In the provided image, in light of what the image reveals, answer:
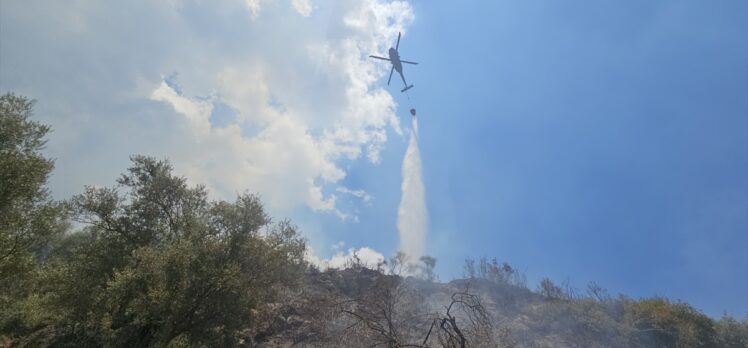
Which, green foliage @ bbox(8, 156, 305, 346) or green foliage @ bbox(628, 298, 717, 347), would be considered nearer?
green foliage @ bbox(8, 156, 305, 346)

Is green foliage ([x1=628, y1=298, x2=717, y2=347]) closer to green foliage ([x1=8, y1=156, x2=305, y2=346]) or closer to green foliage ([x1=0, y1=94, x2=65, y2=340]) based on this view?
green foliage ([x1=8, y1=156, x2=305, y2=346])

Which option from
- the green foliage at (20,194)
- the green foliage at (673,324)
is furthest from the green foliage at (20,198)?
the green foliage at (673,324)

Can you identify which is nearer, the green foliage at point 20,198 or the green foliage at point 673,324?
the green foliage at point 20,198

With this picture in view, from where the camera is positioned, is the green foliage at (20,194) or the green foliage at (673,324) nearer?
the green foliage at (20,194)

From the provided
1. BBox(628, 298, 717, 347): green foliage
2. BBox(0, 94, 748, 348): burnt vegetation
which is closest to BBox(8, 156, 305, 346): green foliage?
BBox(0, 94, 748, 348): burnt vegetation

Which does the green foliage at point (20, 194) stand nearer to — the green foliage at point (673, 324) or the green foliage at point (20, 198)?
the green foliage at point (20, 198)

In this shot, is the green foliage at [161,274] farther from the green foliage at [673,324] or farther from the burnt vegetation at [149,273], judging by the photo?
the green foliage at [673,324]

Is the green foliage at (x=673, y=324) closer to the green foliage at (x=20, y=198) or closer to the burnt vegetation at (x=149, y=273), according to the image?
the burnt vegetation at (x=149, y=273)

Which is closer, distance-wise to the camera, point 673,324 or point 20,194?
point 20,194

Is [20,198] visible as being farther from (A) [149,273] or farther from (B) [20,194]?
(A) [149,273]

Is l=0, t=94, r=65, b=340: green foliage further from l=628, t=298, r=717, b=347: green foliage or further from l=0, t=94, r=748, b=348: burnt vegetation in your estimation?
l=628, t=298, r=717, b=347: green foliage

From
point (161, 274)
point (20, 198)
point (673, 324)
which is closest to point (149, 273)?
point (161, 274)

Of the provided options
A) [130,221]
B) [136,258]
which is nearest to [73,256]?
[130,221]

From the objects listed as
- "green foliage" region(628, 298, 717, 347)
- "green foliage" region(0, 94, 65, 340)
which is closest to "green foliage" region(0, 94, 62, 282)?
"green foliage" region(0, 94, 65, 340)
